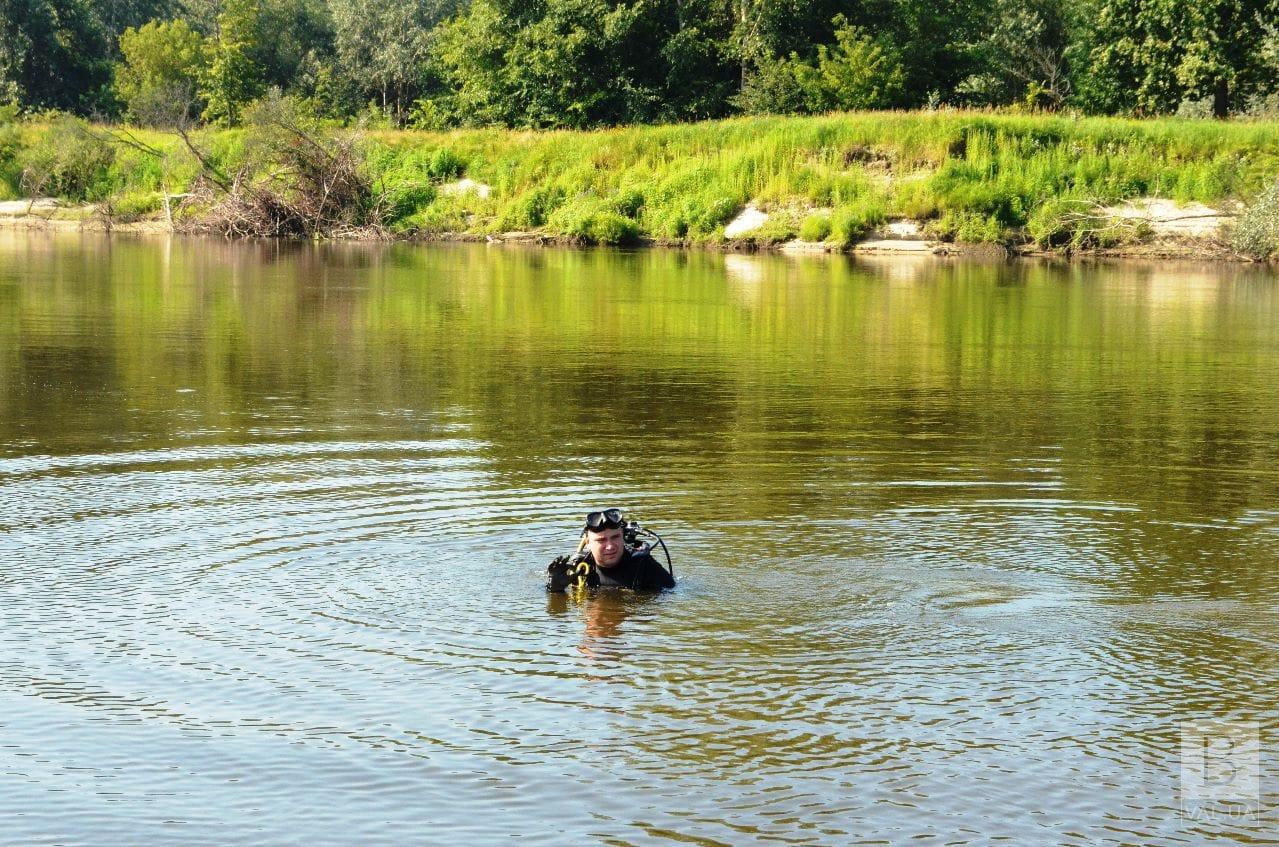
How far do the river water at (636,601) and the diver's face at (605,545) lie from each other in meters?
0.37

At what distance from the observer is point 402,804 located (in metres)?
7.03

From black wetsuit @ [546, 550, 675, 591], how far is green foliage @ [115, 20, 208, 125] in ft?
268

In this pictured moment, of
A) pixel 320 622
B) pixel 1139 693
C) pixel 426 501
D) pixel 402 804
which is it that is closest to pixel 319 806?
pixel 402 804

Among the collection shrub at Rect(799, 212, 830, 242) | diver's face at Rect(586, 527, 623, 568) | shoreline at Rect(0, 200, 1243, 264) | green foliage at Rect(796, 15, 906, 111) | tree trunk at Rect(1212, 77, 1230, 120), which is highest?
green foliage at Rect(796, 15, 906, 111)

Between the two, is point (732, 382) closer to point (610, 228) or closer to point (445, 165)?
point (610, 228)

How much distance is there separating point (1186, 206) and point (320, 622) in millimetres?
48124

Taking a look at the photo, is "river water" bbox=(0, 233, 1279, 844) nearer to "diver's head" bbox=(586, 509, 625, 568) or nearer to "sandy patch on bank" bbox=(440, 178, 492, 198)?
"diver's head" bbox=(586, 509, 625, 568)

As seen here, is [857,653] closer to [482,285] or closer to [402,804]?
[402,804]

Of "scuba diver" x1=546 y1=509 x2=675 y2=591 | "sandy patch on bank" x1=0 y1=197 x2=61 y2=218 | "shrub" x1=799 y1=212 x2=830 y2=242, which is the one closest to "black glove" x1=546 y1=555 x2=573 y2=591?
"scuba diver" x1=546 y1=509 x2=675 y2=591

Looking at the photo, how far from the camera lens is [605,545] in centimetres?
1019

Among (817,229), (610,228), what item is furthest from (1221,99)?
(610,228)

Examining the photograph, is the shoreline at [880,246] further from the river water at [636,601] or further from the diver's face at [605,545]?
the diver's face at [605,545]

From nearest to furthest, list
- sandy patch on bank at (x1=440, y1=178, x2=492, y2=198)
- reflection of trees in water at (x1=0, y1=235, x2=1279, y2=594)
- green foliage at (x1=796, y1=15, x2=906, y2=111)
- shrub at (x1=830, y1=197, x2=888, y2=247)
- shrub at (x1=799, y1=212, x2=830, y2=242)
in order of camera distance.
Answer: reflection of trees in water at (x1=0, y1=235, x2=1279, y2=594) < shrub at (x1=830, y1=197, x2=888, y2=247) < shrub at (x1=799, y1=212, x2=830, y2=242) < sandy patch on bank at (x1=440, y1=178, x2=492, y2=198) < green foliage at (x1=796, y1=15, x2=906, y2=111)

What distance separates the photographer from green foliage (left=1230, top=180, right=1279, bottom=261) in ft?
156
